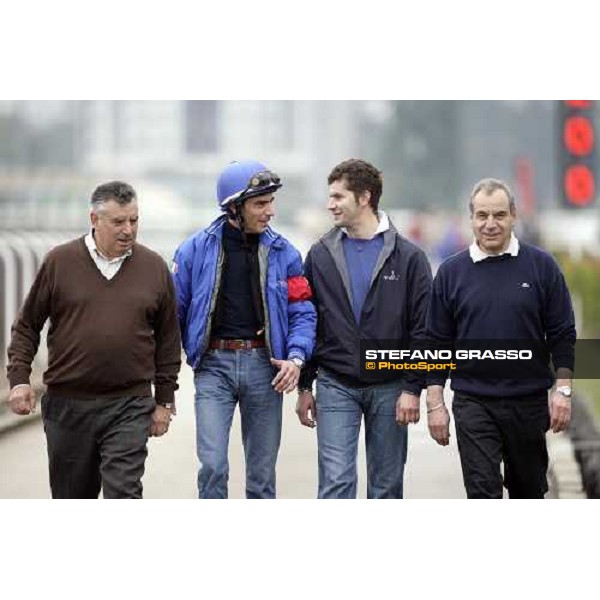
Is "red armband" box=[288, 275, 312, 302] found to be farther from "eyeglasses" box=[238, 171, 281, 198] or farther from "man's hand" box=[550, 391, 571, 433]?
"man's hand" box=[550, 391, 571, 433]

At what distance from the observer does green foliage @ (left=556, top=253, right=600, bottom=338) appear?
7.50 m

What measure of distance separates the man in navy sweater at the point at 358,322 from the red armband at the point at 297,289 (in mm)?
109

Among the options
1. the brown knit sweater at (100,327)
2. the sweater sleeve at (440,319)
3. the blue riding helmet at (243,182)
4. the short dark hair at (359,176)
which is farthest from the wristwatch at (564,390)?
the brown knit sweater at (100,327)

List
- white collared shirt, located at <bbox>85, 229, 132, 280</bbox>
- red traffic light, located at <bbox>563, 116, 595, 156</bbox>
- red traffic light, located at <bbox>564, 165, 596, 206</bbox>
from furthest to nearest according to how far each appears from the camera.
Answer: red traffic light, located at <bbox>564, 165, 596, 206</bbox> → red traffic light, located at <bbox>563, 116, 595, 156</bbox> → white collared shirt, located at <bbox>85, 229, 132, 280</bbox>

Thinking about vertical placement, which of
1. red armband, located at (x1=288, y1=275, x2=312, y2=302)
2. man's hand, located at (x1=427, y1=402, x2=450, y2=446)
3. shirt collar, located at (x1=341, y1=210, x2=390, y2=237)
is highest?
shirt collar, located at (x1=341, y1=210, x2=390, y2=237)

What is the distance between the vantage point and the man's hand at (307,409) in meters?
6.56

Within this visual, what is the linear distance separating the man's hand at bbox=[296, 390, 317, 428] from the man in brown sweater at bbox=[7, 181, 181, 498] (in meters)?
0.65

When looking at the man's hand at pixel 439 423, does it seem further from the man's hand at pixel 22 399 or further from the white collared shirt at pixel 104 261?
the man's hand at pixel 22 399

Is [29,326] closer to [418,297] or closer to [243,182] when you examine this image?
[243,182]

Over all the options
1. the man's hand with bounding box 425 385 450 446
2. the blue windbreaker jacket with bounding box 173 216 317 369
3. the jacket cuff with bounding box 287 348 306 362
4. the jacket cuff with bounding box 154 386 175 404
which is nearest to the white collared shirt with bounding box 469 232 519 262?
the man's hand with bounding box 425 385 450 446

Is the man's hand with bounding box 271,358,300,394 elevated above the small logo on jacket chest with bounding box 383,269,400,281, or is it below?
below

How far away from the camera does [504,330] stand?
648cm

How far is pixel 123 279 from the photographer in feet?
20.1

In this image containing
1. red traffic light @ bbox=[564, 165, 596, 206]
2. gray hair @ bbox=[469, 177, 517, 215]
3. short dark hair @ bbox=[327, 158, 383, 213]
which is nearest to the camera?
gray hair @ bbox=[469, 177, 517, 215]
